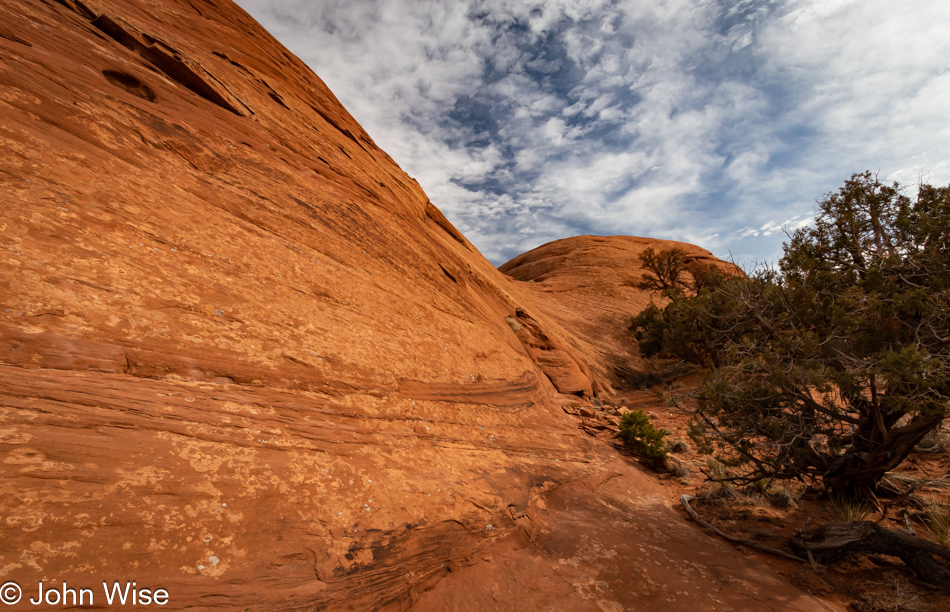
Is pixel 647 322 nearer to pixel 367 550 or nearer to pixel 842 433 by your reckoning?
pixel 842 433

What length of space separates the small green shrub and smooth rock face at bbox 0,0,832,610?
108cm

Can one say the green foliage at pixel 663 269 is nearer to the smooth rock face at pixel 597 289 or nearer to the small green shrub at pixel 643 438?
the smooth rock face at pixel 597 289

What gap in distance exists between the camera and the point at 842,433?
6.34 meters

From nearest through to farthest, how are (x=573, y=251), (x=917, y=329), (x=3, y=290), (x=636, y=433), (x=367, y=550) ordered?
(x=3, y=290) < (x=367, y=550) < (x=917, y=329) < (x=636, y=433) < (x=573, y=251)

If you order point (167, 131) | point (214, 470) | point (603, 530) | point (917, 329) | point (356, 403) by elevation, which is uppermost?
point (167, 131)

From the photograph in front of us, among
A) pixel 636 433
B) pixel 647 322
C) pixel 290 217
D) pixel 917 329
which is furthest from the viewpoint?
pixel 647 322

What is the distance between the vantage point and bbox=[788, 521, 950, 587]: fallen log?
4289 millimetres

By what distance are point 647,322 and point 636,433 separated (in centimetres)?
1449

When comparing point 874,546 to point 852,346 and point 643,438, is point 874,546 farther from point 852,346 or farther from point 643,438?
point 643,438

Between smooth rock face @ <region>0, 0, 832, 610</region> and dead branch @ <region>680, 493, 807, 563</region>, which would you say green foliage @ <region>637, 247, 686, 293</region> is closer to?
smooth rock face @ <region>0, 0, 832, 610</region>

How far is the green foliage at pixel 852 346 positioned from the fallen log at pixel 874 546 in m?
0.91

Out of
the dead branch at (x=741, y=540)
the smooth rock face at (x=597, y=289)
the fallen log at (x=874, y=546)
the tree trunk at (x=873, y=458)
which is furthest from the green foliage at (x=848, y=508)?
the smooth rock face at (x=597, y=289)

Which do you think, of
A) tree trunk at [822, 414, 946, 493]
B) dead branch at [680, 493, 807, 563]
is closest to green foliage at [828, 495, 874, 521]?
tree trunk at [822, 414, 946, 493]

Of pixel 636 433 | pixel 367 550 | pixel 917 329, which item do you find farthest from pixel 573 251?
pixel 367 550
